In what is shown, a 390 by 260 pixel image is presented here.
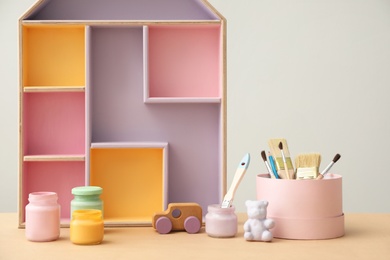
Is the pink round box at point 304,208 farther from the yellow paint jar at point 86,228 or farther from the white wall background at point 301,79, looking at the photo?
the white wall background at point 301,79

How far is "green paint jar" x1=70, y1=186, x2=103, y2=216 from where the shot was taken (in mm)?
1295

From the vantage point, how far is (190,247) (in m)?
1.15

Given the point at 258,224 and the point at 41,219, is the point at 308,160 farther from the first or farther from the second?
the point at 41,219

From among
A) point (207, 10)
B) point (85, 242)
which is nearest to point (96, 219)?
point (85, 242)

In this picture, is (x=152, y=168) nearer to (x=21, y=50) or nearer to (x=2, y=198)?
(x=21, y=50)

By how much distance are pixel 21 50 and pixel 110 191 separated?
0.40 m

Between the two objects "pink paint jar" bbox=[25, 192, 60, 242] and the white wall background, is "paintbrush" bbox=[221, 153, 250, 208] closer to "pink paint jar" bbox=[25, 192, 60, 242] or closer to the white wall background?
"pink paint jar" bbox=[25, 192, 60, 242]

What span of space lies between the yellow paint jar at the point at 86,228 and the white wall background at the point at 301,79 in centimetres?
142

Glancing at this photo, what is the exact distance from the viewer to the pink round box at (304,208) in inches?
47.4

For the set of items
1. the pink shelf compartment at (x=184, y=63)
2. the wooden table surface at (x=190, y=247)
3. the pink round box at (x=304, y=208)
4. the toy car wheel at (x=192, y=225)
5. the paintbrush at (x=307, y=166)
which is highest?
the pink shelf compartment at (x=184, y=63)

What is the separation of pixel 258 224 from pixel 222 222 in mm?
83

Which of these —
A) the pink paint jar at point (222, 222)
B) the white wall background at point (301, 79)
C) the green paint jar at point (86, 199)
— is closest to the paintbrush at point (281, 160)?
the pink paint jar at point (222, 222)

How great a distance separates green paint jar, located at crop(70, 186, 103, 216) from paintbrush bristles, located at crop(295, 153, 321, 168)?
458 mm

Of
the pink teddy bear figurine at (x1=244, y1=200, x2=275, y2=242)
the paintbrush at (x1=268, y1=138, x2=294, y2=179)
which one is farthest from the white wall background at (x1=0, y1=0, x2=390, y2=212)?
the pink teddy bear figurine at (x1=244, y1=200, x2=275, y2=242)
